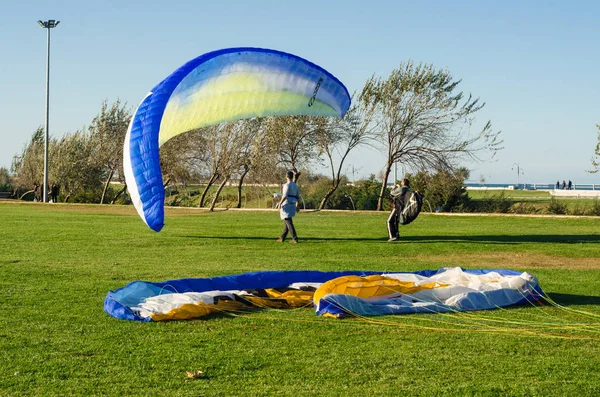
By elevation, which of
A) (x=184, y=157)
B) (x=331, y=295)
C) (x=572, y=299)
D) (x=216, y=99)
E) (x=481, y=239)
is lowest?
(x=572, y=299)

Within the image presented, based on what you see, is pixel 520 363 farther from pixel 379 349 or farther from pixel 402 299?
pixel 402 299

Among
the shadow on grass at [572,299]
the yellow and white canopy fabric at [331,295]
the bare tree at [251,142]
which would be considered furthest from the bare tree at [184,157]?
the shadow on grass at [572,299]

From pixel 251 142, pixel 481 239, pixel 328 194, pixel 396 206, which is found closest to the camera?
pixel 396 206

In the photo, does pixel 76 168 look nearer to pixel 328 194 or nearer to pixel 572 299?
pixel 328 194

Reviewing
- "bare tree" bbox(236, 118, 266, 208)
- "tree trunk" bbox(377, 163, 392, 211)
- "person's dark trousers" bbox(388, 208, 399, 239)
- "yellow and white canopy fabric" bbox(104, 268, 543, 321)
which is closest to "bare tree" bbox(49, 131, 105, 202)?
"bare tree" bbox(236, 118, 266, 208)

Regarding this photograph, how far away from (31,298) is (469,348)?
19.8 feet

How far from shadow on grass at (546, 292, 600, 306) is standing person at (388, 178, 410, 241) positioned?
835cm

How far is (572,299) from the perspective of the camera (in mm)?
10562

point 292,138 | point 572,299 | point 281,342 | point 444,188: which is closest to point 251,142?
point 292,138

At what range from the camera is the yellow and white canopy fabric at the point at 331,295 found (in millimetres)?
9070

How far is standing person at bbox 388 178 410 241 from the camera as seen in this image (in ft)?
63.0

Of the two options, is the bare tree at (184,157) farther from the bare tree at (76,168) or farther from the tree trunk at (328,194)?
the bare tree at (76,168)

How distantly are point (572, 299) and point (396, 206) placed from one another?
9112 millimetres

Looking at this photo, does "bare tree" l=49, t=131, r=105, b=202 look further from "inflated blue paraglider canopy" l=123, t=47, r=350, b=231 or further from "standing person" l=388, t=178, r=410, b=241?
"inflated blue paraglider canopy" l=123, t=47, r=350, b=231
